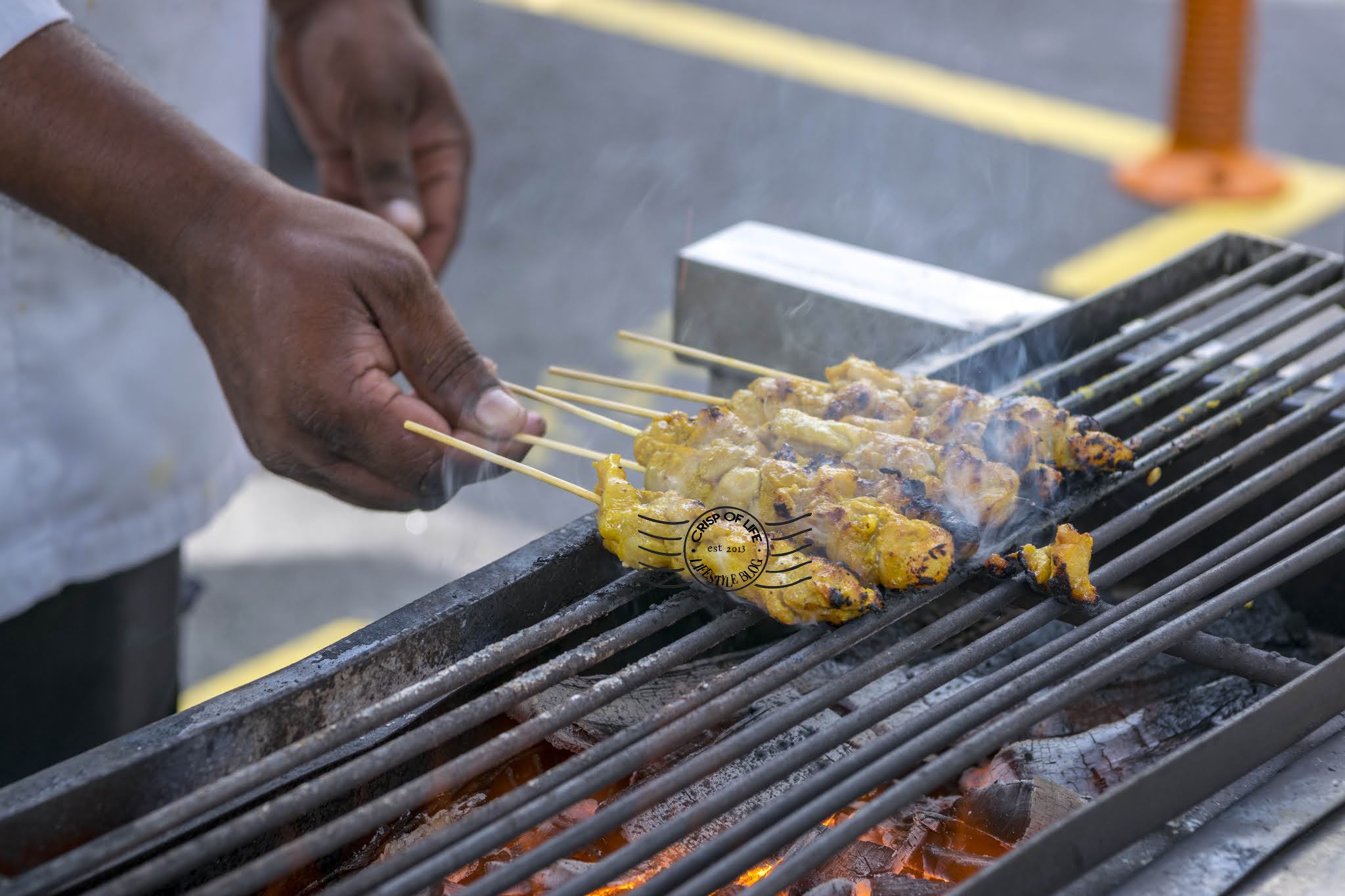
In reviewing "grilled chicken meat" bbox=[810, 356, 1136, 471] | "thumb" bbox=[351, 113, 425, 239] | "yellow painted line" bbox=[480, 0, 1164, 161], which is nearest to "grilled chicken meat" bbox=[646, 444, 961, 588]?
"grilled chicken meat" bbox=[810, 356, 1136, 471]

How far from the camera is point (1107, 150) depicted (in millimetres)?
8336

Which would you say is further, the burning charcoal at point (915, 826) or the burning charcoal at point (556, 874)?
the burning charcoal at point (915, 826)

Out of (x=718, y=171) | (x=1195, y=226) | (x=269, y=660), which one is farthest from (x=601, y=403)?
(x=718, y=171)

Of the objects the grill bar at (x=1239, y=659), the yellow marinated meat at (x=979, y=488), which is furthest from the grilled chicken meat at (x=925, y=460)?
the grill bar at (x=1239, y=659)

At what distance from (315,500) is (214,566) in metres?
0.55

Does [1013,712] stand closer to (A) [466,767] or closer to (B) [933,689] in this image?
(B) [933,689]

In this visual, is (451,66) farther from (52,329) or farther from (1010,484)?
(1010,484)

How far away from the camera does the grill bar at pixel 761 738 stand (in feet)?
5.14

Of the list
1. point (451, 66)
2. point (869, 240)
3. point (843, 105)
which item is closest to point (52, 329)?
point (869, 240)

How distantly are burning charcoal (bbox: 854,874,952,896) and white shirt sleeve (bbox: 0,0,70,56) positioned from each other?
1.81 m

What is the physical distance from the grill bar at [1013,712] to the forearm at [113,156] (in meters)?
1.29

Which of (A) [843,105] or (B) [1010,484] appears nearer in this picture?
(B) [1010,484]

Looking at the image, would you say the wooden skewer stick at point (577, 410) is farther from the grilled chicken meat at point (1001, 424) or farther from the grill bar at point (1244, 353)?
the grill bar at point (1244, 353)

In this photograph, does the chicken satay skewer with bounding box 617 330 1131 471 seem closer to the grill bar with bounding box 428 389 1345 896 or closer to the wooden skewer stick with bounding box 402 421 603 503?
the grill bar with bounding box 428 389 1345 896
